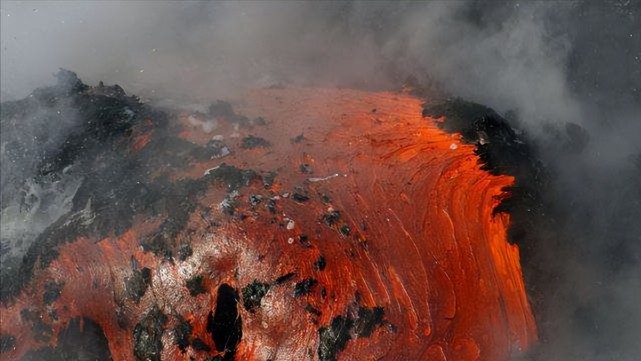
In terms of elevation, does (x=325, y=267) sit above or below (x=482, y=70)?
below

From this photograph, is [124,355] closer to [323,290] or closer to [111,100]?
[323,290]

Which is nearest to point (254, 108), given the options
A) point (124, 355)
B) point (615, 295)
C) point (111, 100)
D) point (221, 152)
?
point (221, 152)

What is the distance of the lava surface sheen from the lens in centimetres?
482

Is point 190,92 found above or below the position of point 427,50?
below

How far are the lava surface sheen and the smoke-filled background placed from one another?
2.42 feet

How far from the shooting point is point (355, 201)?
5379 millimetres

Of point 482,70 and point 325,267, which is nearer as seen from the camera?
point 325,267

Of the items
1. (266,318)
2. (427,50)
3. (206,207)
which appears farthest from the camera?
(427,50)

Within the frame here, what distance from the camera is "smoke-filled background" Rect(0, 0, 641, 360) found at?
229 inches

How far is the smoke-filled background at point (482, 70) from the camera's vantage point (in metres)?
5.82

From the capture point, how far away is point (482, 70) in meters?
8.12

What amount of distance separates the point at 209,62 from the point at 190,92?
5.39 ft

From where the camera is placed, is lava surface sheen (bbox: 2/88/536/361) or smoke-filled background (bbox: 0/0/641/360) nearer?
lava surface sheen (bbox: 2/88/536/361)

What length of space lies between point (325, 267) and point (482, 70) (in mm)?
4729
